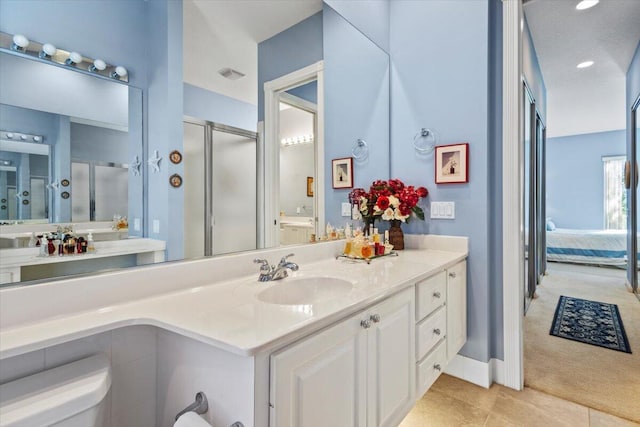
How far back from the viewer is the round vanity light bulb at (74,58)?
1020 millimetres

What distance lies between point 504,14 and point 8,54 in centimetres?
238

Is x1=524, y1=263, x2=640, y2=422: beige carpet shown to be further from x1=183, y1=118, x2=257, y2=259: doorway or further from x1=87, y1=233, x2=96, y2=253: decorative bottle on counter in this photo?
x1=87, y1=233, x2=96, y2=253: decorative bottle on counter

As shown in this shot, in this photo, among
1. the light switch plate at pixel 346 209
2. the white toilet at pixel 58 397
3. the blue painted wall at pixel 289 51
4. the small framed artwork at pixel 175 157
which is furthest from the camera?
the light switch plate at pixel 346 209

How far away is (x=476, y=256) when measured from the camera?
198 centimetres

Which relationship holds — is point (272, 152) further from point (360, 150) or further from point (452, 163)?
point (452, 163)

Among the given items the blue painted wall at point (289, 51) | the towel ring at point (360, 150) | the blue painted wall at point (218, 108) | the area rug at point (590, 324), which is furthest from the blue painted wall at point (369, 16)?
the area rug at point (590, 324)

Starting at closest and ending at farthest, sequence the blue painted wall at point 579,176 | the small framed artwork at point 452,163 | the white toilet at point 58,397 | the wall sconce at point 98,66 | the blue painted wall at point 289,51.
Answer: the white toilet at point 58,397
the wall sconce at point 98,66
the blue painted wall at point 289,51
the small framed artwork at point 452,163
the blue painted wall at point 579,176

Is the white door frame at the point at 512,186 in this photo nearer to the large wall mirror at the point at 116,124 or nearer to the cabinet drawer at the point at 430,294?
the cabinet drawer at the point at 430,294

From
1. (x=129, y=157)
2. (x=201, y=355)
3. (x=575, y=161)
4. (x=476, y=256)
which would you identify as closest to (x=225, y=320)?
(x=201, y=355)

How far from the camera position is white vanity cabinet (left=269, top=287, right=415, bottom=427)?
82 centimetres

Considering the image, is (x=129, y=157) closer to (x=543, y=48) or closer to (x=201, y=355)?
(x=201, y=355)

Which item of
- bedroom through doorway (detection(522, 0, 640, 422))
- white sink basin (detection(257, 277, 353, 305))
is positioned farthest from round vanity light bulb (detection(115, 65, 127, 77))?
bedroom through doorway (detection(522, 0, 640, 422))

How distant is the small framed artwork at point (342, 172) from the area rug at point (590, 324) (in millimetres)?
Answer: 2323

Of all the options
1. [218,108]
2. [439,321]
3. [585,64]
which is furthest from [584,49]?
[218,108]
